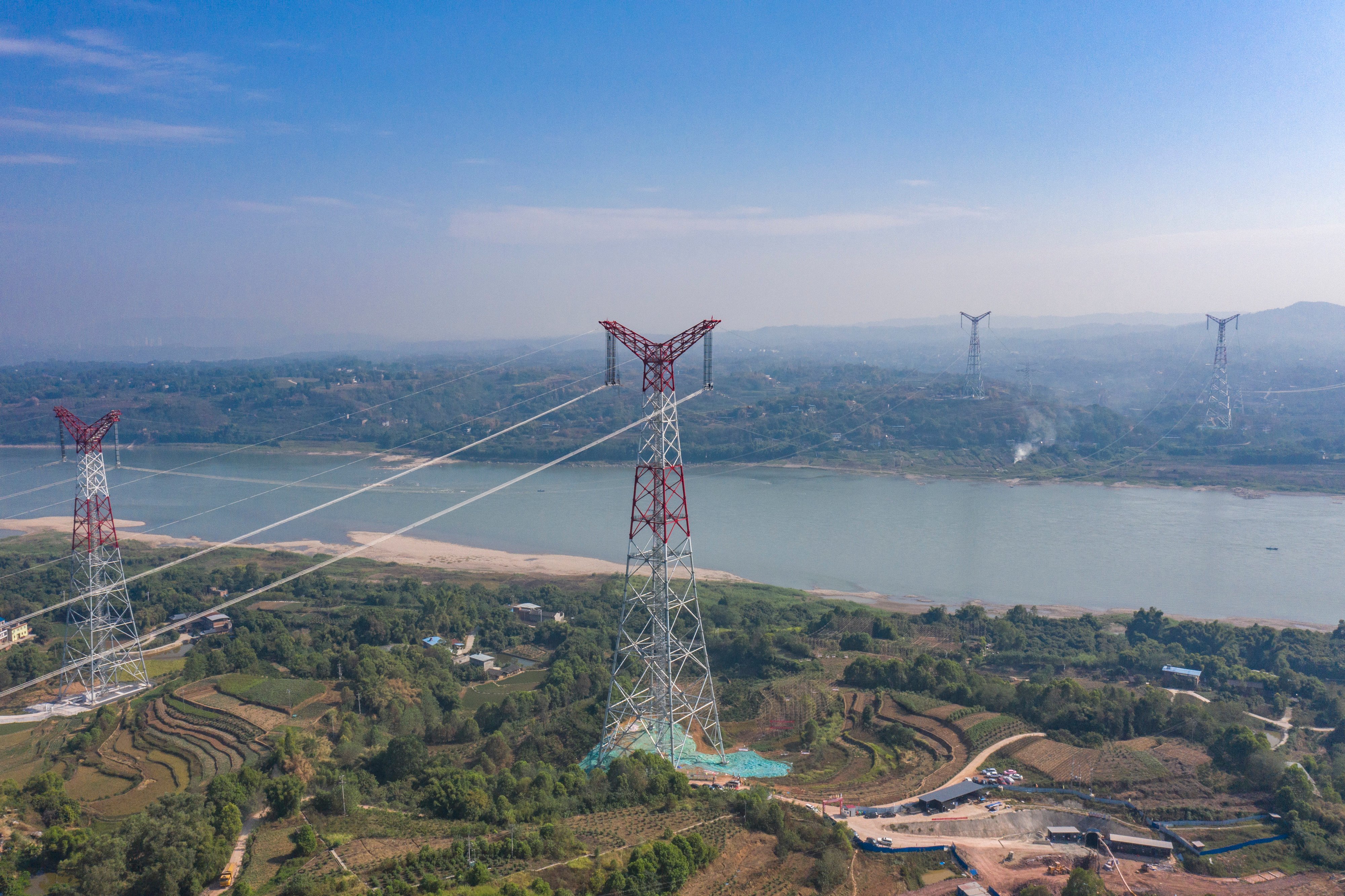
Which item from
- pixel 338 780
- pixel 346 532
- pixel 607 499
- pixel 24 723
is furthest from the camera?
pixel 607 499

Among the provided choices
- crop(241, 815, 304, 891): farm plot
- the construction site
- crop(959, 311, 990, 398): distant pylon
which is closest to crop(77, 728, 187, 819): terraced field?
the construction site

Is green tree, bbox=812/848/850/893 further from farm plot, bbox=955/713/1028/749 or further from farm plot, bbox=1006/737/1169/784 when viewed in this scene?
farm plot, bbox=955/713/1028/749

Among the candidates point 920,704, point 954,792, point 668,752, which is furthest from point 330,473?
point 954,792

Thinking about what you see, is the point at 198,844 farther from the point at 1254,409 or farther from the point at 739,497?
the point at 1254,409

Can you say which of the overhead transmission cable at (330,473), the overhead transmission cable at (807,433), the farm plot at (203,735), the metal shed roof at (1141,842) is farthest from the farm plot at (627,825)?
the overhead transmission cable at (807,433)

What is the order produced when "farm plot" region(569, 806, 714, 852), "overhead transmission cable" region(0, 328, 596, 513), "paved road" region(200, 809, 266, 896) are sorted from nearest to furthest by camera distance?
1. "paved road" region(200, 809, 266, 896)
2. "farm plot" region(569, 806, 714, 852)
3. "overhead transmission cable" region(0, 328, 596, 513)

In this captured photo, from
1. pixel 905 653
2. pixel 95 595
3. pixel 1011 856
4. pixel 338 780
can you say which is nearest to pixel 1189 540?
pixel 905 653
